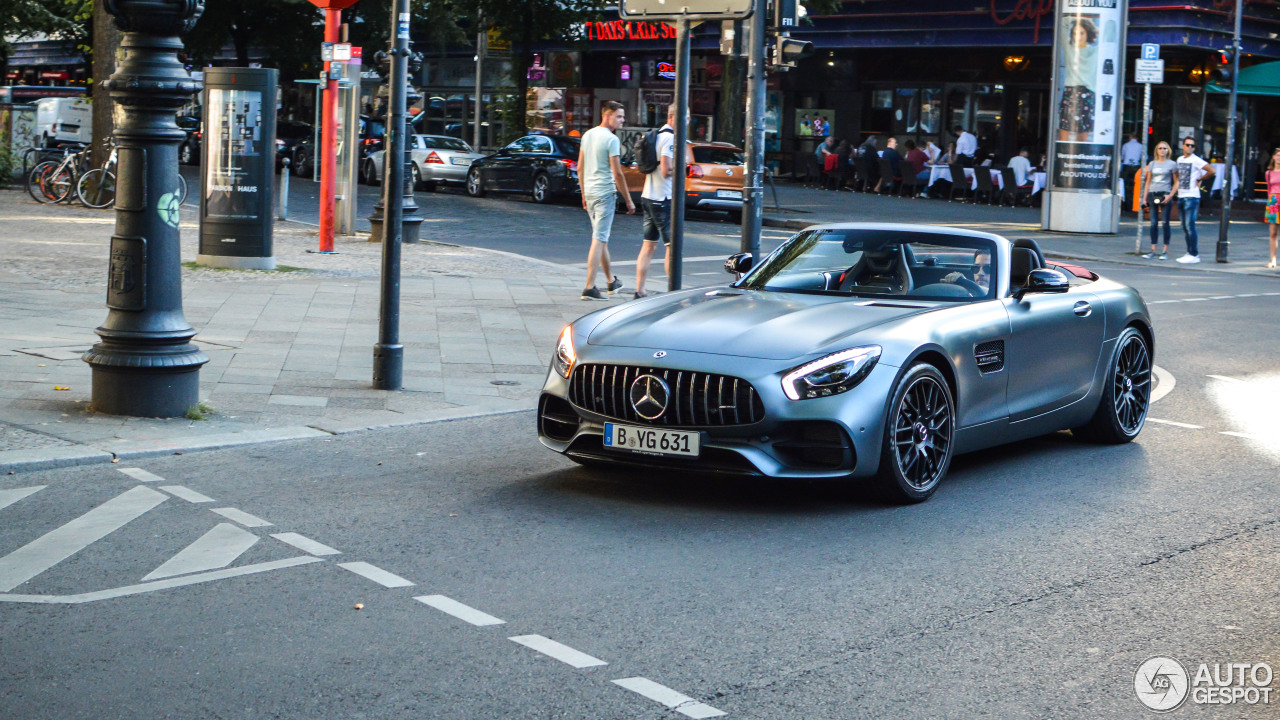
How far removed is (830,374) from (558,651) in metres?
2.34

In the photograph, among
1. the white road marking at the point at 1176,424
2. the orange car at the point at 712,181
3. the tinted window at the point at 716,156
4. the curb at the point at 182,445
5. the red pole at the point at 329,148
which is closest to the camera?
the curb at the point at 182,445

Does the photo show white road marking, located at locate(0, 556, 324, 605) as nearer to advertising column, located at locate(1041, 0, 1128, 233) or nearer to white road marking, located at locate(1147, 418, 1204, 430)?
white road marking, located at locate(1147, 418, 1204, 430)

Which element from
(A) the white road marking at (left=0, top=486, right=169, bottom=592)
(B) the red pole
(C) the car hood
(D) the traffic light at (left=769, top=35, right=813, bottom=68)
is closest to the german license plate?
(C) the car hood

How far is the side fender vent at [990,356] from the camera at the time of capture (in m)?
7.45

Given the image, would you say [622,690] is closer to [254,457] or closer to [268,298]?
[254,457]

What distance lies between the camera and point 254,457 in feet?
25.8

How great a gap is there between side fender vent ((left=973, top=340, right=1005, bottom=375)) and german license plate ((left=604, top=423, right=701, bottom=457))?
5.42 ft

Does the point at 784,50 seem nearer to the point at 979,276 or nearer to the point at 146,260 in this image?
the point at 979,276

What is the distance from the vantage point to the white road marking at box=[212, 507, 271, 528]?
21.0 feet

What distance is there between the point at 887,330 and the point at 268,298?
27.9ft

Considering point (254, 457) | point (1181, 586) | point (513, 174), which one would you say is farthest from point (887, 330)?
point (513, 174)

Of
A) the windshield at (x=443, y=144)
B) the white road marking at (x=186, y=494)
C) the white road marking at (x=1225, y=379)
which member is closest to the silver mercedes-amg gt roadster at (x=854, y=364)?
the white road marking at (x=186, y=494)

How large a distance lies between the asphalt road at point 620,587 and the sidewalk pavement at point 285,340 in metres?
0.60

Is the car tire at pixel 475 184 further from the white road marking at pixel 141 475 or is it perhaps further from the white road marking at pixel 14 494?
the white road marking at pixel 14 494
